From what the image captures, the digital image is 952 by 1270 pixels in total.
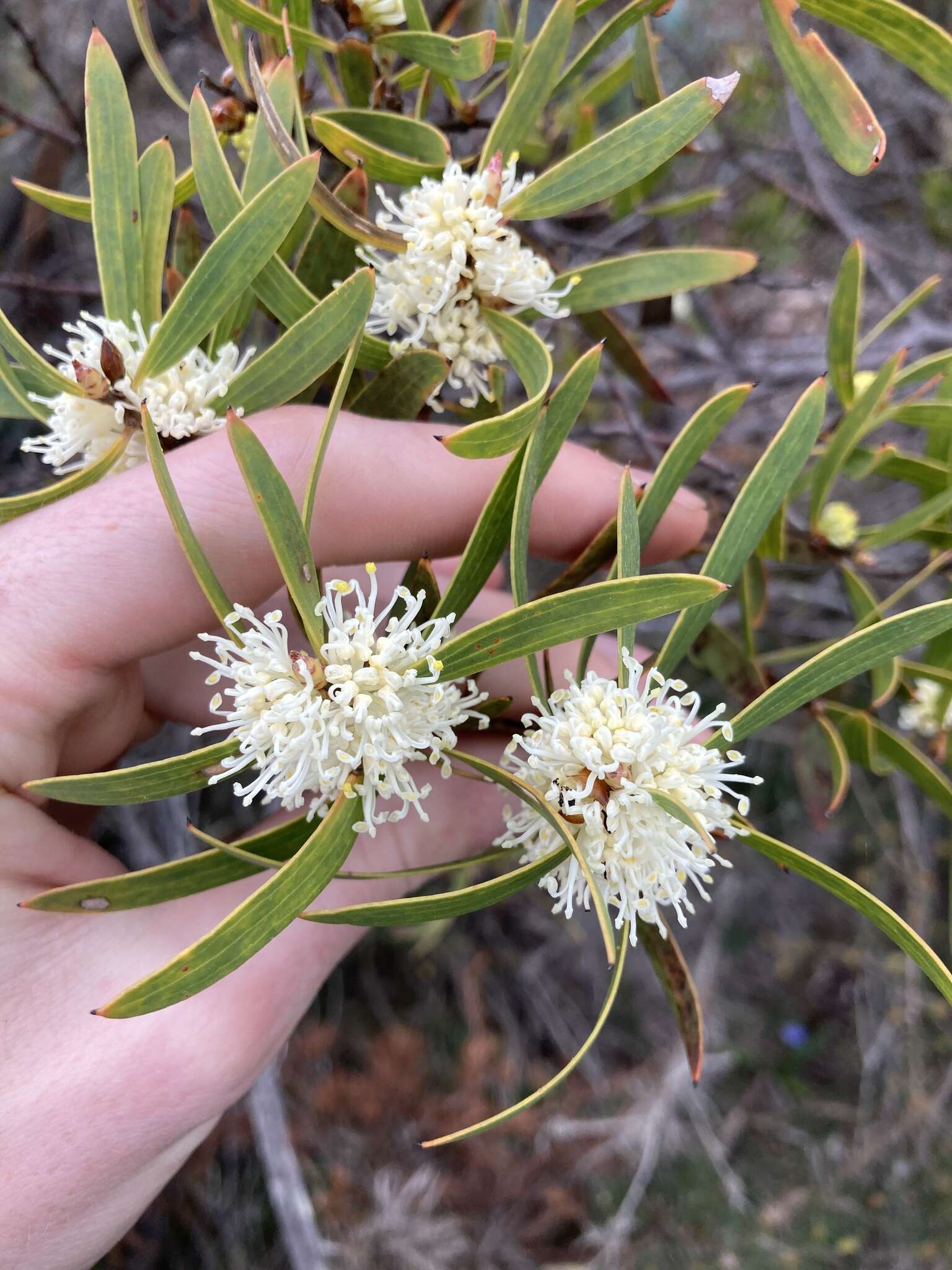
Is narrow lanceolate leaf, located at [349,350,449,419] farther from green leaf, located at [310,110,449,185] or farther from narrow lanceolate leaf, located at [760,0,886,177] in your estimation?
narrow lanceolate leaf, located at [760,0,886,177]

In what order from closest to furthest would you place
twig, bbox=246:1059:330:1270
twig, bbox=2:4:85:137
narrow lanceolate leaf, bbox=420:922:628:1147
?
narrow lanceolate leaf, bbox=420:922:628:1147
twig, bbox=2:4:85:137
twig, bbox=246:1059:330:1270

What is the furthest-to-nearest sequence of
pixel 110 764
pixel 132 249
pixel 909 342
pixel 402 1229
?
pixel 402 1229, pixel 909 342, pixel 110 764, pixel 132 249

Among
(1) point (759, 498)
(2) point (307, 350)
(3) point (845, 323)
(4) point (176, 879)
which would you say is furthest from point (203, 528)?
(3) point (845, 323)

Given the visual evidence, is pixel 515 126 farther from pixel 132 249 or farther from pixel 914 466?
pixel 914 466

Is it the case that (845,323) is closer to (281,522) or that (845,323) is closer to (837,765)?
(837,765)

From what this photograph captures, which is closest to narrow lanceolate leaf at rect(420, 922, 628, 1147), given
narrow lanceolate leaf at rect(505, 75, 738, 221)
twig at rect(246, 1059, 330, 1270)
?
narrow lanceolate leaf at rect(505, 75, 738, 221)

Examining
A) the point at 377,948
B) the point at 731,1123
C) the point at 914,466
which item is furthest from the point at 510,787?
the point at 731,1123
